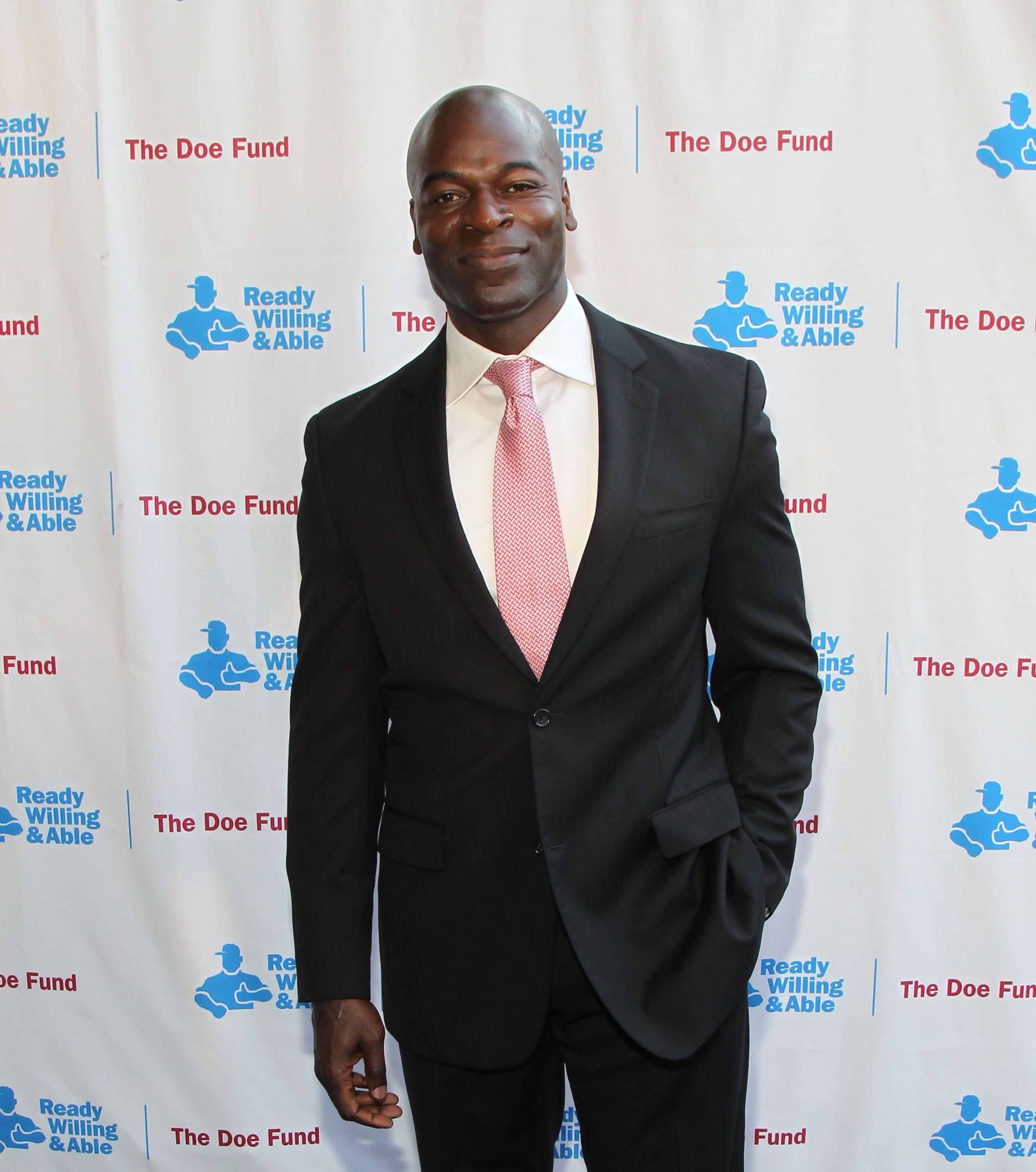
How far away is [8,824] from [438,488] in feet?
5.37

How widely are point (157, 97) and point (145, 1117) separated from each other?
7.66 feet

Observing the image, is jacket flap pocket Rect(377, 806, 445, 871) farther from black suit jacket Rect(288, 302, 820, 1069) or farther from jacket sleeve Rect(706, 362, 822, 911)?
jacket sleeve Rect(706, 362, 822, 911)

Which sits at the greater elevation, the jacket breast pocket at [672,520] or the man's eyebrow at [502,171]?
the man's eyebrow at [502,171]

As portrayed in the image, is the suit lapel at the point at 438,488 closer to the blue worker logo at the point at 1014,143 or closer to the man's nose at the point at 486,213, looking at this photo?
the man's nose at the point at 486,213

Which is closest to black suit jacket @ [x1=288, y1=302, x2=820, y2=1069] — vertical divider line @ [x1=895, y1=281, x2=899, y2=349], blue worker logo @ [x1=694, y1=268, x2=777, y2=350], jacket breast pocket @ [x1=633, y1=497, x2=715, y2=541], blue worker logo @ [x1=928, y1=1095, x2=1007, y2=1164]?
jacket breast pocket @ [x1=633, y1=497, x2=715, y2=541]

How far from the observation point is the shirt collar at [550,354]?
135cm

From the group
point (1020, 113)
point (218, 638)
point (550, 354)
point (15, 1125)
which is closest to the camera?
point (550, 354)

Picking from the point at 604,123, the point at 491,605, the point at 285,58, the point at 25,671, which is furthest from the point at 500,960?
the point at 285,58

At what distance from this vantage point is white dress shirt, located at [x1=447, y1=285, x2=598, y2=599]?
1320 mm

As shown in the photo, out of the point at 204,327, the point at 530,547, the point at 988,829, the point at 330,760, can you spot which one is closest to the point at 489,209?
the point at 530,547

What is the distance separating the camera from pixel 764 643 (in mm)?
1396

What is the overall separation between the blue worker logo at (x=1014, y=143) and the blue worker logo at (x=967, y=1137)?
2058 mm

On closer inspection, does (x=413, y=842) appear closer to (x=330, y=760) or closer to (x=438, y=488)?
(x=330, y=760)

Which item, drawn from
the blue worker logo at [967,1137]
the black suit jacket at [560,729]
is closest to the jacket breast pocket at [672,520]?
the black suit jacket at [560,729]
